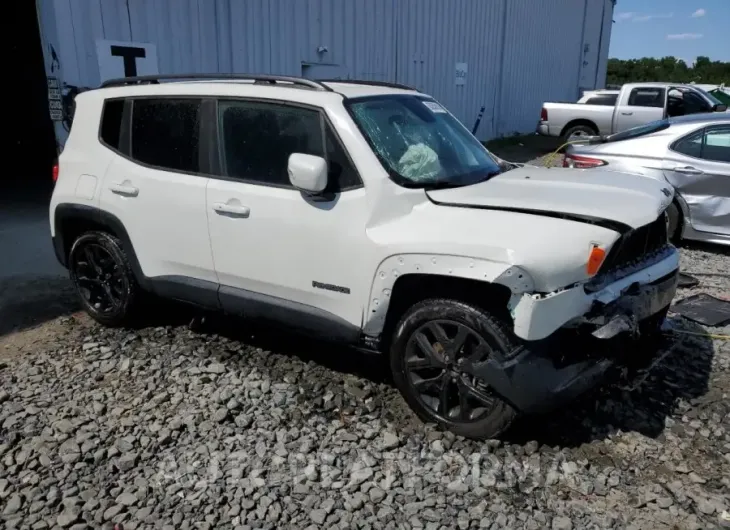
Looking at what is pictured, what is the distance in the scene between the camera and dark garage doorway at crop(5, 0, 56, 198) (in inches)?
510

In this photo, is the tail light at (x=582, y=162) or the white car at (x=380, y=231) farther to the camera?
the tail light at (x=582, y=162)

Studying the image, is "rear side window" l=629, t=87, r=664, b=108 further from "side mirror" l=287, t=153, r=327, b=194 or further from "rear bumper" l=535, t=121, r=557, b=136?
"side mirror" l=287, t=153, r=327, b=194

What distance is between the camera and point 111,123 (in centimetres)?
470

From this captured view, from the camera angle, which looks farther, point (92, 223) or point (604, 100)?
point (604, 100)

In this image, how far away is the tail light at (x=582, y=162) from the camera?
7298 mm

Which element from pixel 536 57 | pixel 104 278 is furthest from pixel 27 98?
pixel 536 57

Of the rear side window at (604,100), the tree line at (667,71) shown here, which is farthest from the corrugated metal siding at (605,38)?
the tree line at (667,71)

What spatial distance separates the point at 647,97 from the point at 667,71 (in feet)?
159

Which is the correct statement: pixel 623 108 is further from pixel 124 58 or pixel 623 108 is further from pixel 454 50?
pixel 124 58

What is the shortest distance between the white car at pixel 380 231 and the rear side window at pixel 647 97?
12727 mm

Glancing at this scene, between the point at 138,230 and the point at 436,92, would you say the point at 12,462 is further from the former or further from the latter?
the point at 436,92

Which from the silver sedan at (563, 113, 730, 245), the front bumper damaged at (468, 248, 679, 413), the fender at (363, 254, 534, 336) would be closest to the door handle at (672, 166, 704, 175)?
the silver sedan at (563, 113, 730, 245)

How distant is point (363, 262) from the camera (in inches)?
139

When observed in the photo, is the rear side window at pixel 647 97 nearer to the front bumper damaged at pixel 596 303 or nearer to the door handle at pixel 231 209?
the front bumper damaged at pixel 596 303
